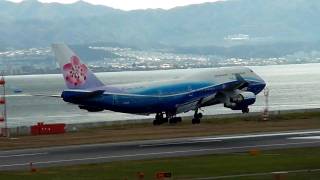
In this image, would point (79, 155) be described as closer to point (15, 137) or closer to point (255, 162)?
point (255, 162)

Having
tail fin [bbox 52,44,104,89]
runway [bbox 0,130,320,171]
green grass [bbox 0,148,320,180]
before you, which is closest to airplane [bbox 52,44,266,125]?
tail fin [bbox 52,44,104,89]

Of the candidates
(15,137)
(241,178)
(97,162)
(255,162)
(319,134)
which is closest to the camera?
(241,178)

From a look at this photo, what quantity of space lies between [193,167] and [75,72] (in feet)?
125

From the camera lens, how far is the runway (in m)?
45.4

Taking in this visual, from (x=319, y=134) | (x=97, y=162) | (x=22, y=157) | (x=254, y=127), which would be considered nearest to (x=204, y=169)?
(x=97, y=162)

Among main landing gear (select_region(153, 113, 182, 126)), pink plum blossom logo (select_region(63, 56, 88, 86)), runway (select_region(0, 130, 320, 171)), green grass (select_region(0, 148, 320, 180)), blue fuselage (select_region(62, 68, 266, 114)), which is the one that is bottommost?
main landing gear (select_region(153, 113, 182, 126))

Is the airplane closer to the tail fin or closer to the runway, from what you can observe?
the tail fin

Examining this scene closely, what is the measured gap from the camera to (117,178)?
35.5 m

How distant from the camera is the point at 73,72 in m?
75.9

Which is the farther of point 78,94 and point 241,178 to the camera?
point 78,94

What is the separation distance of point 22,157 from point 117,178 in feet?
46.5

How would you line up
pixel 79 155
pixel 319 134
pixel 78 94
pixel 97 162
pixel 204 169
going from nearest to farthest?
pixel 204 169 < pixel 97 162 < pixel 79 155 < pixel 319 134 < pixel 78 94

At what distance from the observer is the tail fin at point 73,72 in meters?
75.9

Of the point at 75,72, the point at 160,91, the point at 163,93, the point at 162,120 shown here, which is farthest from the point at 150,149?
the point at 162,120
